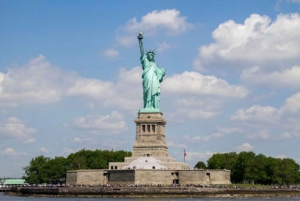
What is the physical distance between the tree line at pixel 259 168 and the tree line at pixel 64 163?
1691 cm

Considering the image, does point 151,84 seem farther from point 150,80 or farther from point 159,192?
point 159,192

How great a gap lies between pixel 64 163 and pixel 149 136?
76.2 ft

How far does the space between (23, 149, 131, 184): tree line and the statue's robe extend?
53.1 feet

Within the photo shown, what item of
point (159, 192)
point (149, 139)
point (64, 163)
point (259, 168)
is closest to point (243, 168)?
point (259, 168)

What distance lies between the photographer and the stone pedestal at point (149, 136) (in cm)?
7256

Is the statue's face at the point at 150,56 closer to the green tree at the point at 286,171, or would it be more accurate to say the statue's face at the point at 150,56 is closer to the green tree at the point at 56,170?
the green tree at the point at 286,171

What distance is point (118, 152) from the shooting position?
9412 centimetres

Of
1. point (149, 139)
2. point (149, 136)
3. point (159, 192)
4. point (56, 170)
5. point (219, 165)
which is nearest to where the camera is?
point (159, 192)

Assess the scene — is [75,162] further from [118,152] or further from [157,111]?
[157,111]

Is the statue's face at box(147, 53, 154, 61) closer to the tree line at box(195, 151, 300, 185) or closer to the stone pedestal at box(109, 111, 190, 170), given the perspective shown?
the stone pedestal at box(109, 111, 190, 170)

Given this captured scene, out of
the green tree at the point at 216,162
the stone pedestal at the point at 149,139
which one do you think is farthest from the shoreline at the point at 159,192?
the green tree at the point at 216,162

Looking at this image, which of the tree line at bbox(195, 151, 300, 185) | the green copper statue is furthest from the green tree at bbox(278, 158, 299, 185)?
the green copper statue

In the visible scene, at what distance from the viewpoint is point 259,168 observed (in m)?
79.6

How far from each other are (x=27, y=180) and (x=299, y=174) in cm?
4443
